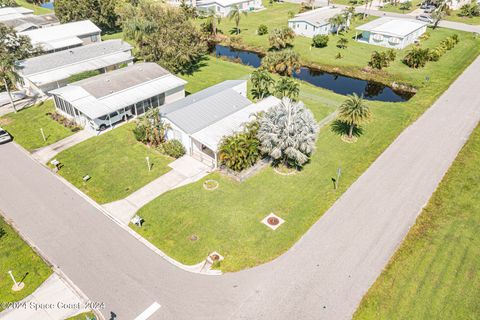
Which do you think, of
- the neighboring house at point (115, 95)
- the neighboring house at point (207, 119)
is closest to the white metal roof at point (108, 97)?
the neighboring house at point (115, 95)

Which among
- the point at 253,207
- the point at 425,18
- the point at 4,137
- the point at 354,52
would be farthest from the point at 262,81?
the point at 425,18

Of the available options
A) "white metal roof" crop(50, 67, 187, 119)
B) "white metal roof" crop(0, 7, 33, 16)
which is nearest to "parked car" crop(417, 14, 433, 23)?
"white metal roof" crop(50, 67, 187, 119)

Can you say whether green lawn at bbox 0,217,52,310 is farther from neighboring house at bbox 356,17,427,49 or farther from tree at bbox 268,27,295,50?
neighboring house at bbox 356,17,427,49

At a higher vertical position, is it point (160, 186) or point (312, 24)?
point (312, 24)

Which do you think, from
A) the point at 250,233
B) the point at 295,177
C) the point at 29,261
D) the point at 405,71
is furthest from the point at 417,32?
the point at 29,261

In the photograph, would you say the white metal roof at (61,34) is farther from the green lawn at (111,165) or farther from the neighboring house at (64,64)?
the green lawn at (111,165)

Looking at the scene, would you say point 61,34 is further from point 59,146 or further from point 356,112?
point 356,112
